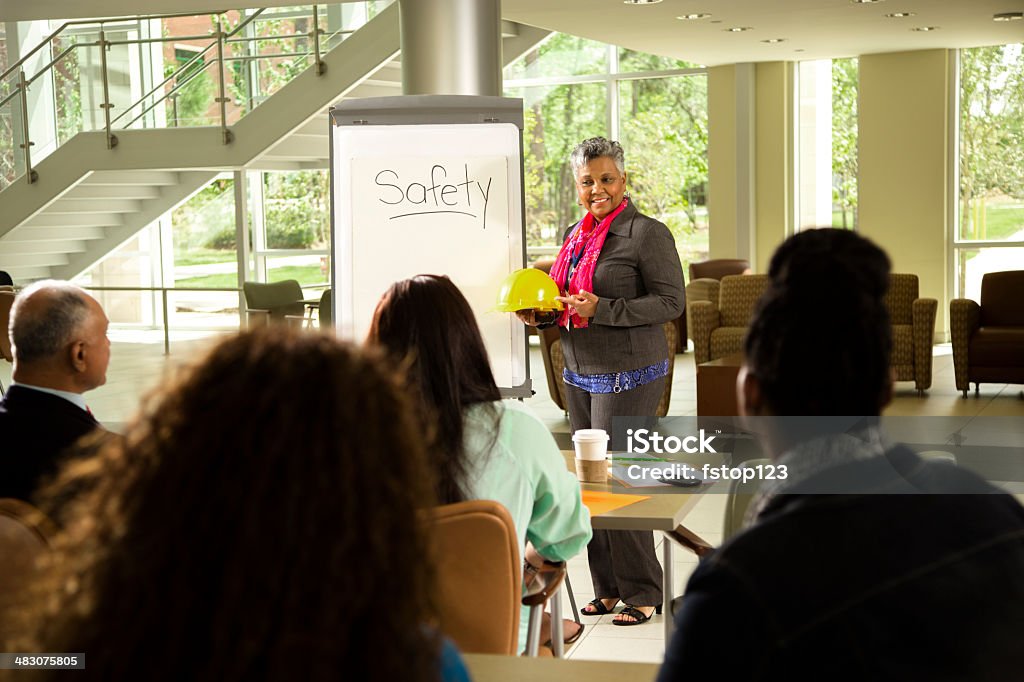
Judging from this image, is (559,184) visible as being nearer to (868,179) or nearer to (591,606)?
(868,179)

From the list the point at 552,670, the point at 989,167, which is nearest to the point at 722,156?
the point at 989,167

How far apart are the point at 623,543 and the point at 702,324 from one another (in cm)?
572

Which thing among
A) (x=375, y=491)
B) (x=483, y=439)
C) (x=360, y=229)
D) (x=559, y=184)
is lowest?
(x=483, y=439)

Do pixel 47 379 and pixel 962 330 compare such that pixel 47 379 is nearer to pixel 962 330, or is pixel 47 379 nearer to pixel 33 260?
pixel 962 330

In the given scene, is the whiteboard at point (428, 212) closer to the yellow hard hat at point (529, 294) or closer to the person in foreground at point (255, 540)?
the yellow hard hat at point (529, 294)

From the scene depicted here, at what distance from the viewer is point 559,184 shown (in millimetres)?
14172

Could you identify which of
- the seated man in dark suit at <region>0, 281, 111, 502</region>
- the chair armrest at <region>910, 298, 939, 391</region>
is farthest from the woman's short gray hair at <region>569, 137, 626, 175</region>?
the chair armrest at <region>910, 298, 939, 391</region>

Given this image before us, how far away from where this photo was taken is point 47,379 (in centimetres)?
243

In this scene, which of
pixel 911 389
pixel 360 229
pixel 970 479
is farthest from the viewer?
pixel 911 389

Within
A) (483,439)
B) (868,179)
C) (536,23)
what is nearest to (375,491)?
(483,439)

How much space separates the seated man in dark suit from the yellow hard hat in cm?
140

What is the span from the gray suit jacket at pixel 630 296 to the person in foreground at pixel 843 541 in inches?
Answer: 101

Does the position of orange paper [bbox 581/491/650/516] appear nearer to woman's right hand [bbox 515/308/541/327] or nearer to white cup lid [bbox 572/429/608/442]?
white cup lid [bbox 572/429/608/442]

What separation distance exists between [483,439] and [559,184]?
12.2 metres
